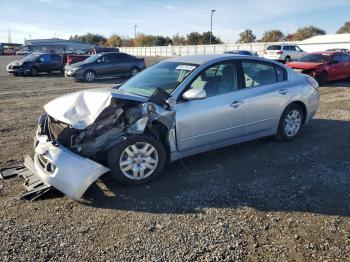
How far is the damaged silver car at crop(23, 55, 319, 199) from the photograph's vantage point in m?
4.37

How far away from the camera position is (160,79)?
218 inches

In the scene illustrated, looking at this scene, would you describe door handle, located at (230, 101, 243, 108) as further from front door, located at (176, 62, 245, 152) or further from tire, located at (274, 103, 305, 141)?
tire, located at (274, 103, 305, 141)

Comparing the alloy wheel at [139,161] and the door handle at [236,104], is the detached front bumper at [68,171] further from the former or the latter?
the door handle at [236,104]

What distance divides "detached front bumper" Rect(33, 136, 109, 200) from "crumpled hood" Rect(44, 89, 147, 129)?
411 millimetres

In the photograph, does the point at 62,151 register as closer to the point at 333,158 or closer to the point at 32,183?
the point at 32,183

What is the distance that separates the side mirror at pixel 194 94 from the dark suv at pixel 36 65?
66.9 feet

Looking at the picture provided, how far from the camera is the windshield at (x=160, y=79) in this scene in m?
5.27

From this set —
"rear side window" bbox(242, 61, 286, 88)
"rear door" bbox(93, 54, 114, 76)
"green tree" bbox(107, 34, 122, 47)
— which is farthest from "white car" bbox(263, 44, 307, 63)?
"green tree" bbox(107, 34, 122, 47)

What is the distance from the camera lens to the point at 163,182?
486 cm

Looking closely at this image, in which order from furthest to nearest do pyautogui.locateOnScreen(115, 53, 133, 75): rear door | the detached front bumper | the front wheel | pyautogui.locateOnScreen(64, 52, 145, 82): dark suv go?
the front wheel, pyautogui.locateOnScreen(115, 53, 133, 75): rear door, pyautogui.locateOnScreen(64, 52, 145, 82): dark suv, the detached front bumper

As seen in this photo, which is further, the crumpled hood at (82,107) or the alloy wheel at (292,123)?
the alloy wheel at (292,123)

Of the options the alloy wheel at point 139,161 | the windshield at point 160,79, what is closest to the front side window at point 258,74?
the windshield at point 160,79

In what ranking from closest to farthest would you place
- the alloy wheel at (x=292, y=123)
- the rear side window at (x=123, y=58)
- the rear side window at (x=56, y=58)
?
the alloy wheel at (x=292, y=123) < the rear side window at (x=123, y=58) < the rear side window at (x=56, y=58)

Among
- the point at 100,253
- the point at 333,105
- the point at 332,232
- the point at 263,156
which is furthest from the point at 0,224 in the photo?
the point at 333,105
